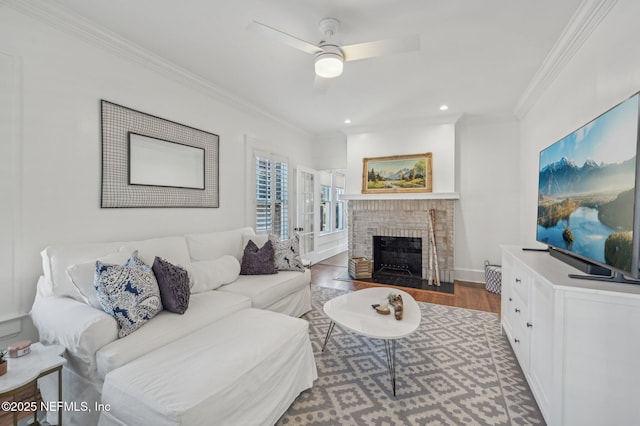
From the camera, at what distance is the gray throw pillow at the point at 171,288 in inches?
74.8

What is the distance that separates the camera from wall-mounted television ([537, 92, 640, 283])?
1.26m

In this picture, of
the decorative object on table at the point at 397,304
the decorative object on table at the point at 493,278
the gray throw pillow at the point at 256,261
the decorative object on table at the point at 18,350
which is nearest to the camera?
the decorative object on table at the point at 18,350

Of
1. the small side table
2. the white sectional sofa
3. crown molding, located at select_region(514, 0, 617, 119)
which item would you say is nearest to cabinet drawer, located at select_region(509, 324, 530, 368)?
the white sectional sofa

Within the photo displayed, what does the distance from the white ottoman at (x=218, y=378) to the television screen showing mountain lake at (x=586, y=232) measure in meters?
1.83

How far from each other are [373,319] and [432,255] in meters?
2.82

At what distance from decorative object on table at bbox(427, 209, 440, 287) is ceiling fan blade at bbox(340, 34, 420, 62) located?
3149mm

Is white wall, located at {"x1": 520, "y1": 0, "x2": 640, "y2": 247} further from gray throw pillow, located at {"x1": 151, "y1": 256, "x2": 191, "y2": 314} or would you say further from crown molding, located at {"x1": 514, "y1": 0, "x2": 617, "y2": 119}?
gray throw pillow, located at {"x1": 151, "y1": 256, "x2": 191, "y2": 314}

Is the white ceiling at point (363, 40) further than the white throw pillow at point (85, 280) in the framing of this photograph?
Yes

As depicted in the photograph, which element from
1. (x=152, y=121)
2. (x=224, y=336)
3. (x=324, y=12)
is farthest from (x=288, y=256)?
(x=324, y=12)

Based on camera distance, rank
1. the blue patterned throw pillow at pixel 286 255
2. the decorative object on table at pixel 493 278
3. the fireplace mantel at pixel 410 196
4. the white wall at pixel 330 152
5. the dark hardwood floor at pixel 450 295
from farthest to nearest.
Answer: the white wall at pixel 330 152 < the fireplace mantel at pixel 410 196 < the decorative object on table at pixel 493 278 < the dark hardwood floor at pixel 450 295 < the blue patterned throw pillow at pixel 286 255

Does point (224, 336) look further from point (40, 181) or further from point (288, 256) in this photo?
point (40, 181)

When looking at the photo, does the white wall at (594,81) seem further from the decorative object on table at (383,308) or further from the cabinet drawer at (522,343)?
the decorative object on table at (383,308)

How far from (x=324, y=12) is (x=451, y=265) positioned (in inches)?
160

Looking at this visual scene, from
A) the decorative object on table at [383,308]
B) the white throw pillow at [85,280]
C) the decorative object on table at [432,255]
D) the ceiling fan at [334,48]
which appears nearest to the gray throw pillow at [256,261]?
the decorative object on table at [383,308]
